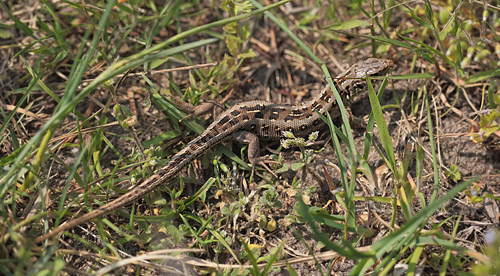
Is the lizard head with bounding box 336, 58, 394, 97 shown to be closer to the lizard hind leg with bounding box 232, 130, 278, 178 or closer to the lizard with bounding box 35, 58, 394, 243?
the lizard with bounding box 35, 58, 394, 243

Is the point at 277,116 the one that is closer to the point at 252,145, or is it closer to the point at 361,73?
the point at 252,145

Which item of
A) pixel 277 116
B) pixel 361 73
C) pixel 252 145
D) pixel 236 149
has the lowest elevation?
pixel 236 149

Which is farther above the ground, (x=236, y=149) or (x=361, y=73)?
(x=361, y=73)

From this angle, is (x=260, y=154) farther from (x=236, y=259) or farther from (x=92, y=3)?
(x=92, y=3)

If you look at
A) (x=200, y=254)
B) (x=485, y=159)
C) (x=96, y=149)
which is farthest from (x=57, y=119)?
(x=485, y=159)

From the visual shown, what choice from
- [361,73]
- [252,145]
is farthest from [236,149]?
[361,73]

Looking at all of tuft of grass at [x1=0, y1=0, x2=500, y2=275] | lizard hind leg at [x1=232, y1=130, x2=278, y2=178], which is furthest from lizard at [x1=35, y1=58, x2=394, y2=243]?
tuft of grass at [x1=0, y1=0, x2=500, y2=275]

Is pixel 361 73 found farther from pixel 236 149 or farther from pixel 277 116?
pixel 236 149

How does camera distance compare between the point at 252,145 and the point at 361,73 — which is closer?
the point at 252,145

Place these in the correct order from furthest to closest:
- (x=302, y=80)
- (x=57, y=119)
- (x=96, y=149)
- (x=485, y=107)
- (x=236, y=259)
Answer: (x=302, y=80)
(x=485, y=107)
(x=96, y=149)
(x=236, y=259)
(x=57, y=119)
